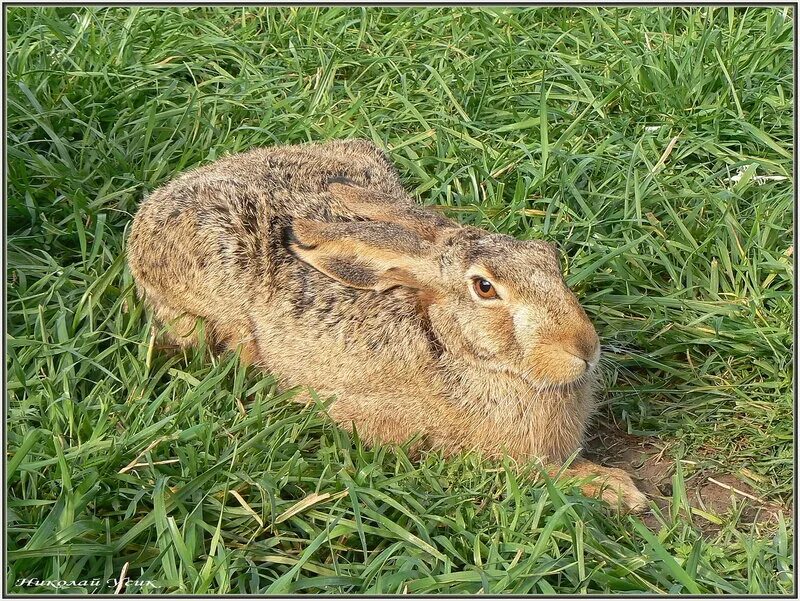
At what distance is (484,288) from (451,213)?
4.57ft

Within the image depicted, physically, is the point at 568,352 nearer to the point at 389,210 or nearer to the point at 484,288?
the point at 484,288

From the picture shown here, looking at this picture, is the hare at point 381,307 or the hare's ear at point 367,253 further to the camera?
the hare's ear at point 367,253

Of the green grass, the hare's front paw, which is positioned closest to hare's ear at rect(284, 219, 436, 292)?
the green grass

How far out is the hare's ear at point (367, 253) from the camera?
4.30 meters

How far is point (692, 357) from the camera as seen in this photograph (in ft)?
16.1

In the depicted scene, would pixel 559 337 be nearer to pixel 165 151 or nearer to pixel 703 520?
pixel 703 520

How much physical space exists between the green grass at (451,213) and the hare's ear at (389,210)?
67cm

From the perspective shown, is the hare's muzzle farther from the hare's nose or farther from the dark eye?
the dark eye

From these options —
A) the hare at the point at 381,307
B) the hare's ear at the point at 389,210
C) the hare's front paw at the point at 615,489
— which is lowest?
the hare's front paw at the point at 615,489

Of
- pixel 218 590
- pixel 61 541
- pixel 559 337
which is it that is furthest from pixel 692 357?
pixel 61 541

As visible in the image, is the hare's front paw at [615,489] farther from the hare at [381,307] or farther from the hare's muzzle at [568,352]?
the hare's muzzle at [568,352]

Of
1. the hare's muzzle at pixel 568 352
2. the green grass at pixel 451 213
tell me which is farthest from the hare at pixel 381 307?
the green grass at pixel 451 213

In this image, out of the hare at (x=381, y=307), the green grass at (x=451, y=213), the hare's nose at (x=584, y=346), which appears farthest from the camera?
the hare at (x=381, y=307)

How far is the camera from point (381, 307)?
444cm
